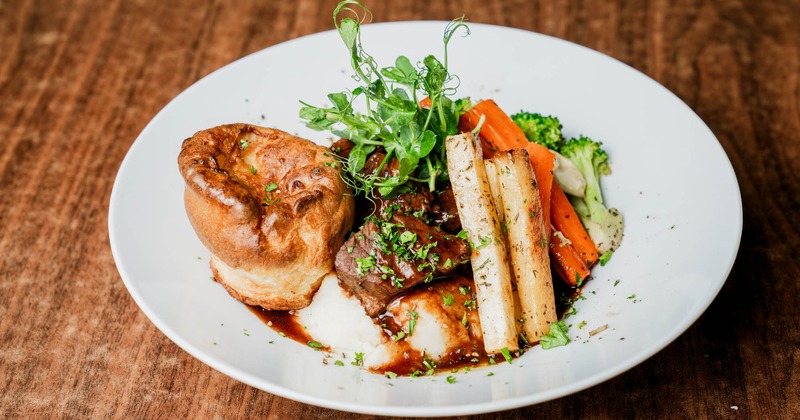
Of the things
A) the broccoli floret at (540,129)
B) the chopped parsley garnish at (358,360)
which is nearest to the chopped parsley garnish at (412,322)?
the chopped parsley garnish at (358,360)

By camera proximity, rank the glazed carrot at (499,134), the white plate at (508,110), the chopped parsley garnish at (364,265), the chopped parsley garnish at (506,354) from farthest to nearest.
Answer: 1. the glazed carrot at (499,134)
2. the chopped parsley garnish at (364,265)
3. the chopped parsley garnish at (506,354)
4. the white plate at (508,110)

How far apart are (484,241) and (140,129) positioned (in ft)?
10.2

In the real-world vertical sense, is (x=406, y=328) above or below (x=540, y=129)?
below

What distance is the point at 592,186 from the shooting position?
175 inches

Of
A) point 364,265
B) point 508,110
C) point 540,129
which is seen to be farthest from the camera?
point 508,110

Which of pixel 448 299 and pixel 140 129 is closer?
pixel 448 299

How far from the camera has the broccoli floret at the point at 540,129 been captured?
454cm

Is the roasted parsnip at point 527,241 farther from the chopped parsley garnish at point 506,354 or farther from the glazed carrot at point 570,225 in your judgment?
the glazed carrot at point 570,225

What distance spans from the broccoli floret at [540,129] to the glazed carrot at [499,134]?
10 centimetres

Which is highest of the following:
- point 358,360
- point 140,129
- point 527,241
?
point 527,241

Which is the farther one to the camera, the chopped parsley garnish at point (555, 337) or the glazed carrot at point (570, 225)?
the glazed carrot at point (570, 225)

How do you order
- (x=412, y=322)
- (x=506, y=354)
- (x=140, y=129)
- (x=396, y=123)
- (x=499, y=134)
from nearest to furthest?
1. (x=506, y=354)
2. (x=412, y=322)
3. (x=396, y=123)
4. (x=499, y=134)
5. (x=140, y=129)

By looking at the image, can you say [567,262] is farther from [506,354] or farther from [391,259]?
[391,259]

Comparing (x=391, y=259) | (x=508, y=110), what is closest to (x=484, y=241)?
(x=391, y=259)
